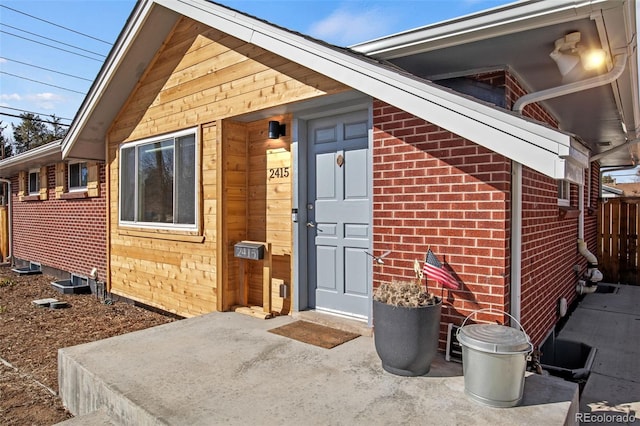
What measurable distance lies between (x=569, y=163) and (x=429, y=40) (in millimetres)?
1506

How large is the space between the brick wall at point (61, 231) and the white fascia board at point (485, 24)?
21.6 feet

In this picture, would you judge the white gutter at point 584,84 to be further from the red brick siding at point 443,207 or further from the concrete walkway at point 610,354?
the concrete walkway at point 610,354

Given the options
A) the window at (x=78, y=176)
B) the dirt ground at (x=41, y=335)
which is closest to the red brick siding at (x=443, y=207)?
the dirt ground at (x=41, y=335)

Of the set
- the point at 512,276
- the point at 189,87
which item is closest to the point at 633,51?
the point at 512,276

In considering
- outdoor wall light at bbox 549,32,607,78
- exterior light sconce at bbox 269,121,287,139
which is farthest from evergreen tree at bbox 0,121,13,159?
outdoor wall light at bbox 549,32,607,78

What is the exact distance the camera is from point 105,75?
6.29 metres

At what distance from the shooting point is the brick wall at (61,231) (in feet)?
26.3

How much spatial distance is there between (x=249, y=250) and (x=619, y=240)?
8.58 meters

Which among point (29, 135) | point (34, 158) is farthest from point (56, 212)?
point (29, 135)

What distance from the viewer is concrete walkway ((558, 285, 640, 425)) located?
3.02m

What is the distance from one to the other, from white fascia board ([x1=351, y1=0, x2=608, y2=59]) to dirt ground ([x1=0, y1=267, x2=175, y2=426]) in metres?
4.24

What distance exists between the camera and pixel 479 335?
2648 mm

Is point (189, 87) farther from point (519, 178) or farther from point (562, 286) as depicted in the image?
point (562, 286)

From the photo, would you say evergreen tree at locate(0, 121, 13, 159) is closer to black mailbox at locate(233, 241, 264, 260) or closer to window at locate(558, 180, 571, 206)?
black mailbox at locate(233, 241, 264, 260)
